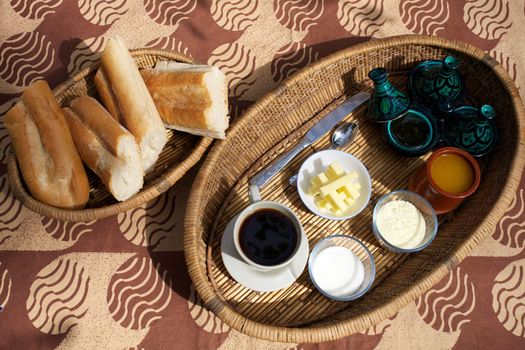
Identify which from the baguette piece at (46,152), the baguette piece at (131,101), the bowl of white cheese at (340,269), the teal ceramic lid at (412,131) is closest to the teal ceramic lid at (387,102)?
the teal ceramic lid at (412,131)

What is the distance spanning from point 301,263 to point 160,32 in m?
0.68

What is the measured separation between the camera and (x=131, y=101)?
87cm

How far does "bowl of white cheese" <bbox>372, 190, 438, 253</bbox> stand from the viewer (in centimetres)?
86

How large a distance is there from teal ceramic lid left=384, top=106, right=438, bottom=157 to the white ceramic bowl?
89 millimetres

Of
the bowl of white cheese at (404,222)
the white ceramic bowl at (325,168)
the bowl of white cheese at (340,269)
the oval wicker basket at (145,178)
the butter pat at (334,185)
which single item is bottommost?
the bowl of white cheese at (340,269)

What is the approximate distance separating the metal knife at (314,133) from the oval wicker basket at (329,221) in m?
0.02

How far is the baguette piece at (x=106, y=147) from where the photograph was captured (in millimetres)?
819

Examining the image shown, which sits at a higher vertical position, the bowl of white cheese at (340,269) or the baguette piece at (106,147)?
the baguette piece at (106,147)

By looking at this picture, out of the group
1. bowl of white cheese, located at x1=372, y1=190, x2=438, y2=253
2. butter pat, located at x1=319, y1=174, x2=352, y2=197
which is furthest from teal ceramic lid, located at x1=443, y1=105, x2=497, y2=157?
butter pat, located at x1=319, y1=174, x2=352, y2=197

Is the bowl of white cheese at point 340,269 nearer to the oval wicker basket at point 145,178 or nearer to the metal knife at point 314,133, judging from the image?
the metal knife at point 314,133

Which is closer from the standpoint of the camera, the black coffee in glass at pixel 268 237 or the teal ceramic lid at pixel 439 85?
the black coffee in glass at pixel 268 237

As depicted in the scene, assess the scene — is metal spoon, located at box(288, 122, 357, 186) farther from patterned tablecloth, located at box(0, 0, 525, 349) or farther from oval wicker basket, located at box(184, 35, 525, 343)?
patterned tablecloth, located at box(0, 0, 525, 349)

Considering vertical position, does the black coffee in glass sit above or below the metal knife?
below

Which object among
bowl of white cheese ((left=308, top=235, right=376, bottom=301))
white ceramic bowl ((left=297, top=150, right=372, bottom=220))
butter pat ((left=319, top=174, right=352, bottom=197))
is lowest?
bowl of white cheese ((left=308, top=235, right=376, bottom=301))
